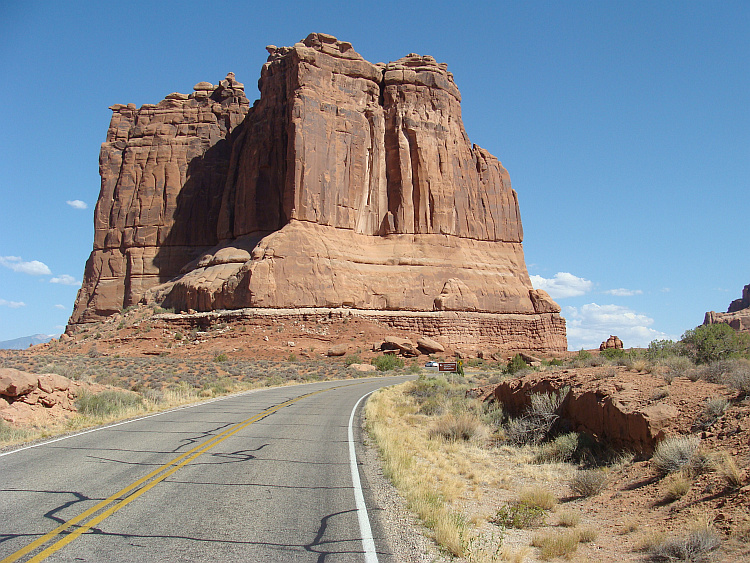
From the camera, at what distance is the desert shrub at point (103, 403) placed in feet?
46.7

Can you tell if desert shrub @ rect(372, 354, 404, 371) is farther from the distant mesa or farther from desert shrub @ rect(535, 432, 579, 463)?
the distant mesa

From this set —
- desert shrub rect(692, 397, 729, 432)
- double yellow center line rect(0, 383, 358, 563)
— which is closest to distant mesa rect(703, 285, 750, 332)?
desert shrub rect(692, 397, 729, 432)

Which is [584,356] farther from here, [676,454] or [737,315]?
[737,315]

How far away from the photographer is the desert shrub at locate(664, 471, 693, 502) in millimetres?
6500

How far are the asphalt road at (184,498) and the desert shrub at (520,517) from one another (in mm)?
1646

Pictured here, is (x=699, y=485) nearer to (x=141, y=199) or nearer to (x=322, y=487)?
(x=322, y=487)

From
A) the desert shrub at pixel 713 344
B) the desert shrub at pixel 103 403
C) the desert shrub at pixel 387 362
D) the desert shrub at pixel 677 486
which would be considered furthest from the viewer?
the desert shrub at pixel 387 362

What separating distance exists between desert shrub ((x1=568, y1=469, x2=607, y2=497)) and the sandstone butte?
40675mm

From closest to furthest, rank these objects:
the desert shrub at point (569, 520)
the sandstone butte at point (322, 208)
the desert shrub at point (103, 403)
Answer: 1. the desert shrub at point (569, 520)
2. the desert shrub at point (103, 403)
3. the sandstone butte at point (322, 208)

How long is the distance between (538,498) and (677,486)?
1.77m

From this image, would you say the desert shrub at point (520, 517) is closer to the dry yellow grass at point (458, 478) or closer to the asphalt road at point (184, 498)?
the dry yellow grass at point (458, 478)

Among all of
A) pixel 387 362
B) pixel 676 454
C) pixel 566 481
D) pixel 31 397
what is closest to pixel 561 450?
pixel 566 481

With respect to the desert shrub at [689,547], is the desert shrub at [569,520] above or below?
below

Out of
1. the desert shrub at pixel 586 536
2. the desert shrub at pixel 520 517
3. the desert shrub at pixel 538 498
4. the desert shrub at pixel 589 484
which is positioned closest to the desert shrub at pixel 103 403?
the desert shrub at pixel 538 498
